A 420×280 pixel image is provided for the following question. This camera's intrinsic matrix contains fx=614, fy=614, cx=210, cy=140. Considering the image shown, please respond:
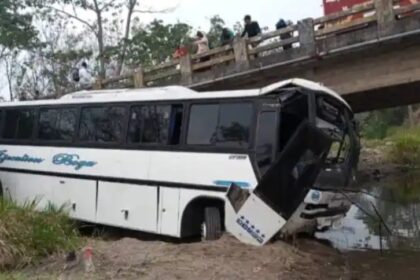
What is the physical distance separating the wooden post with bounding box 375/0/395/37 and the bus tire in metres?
6.37

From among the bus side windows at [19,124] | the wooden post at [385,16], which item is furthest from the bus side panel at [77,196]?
the wooden post at [385,16]

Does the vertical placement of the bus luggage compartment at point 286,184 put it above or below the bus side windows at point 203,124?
below

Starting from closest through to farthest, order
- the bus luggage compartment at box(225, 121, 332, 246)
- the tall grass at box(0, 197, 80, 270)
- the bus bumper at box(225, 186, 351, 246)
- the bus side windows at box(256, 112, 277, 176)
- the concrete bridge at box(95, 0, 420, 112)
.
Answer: the tall grass at box(0, 197, 80, 270) < the bus luggage compartment at box(225, 121, 332, 246) < the bus bumper at box(225, 186, 351, 246) < the bus side windows at box(256, 112, 277, 176) < the concrete bridge at box(95, 0, 420, 112)

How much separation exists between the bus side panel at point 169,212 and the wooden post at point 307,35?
6.10 meters

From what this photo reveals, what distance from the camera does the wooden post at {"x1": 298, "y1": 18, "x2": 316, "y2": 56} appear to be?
14648 millimetres

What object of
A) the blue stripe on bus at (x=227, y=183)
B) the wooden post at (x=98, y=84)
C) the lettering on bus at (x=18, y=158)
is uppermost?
the wooden post at (x=98, y=84)

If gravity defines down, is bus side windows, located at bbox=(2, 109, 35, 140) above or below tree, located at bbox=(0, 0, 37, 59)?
below

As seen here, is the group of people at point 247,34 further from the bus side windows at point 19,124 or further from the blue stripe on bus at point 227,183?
Result: the blue stripe on bus at point 227,183

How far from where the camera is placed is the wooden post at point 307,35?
14.6 m

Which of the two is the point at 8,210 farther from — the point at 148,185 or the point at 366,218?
the point at 366,218

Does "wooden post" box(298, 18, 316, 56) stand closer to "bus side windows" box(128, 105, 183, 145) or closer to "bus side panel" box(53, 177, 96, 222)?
"bus side windows" box(128, 105, 183, 145)

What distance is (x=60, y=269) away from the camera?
23.6ft

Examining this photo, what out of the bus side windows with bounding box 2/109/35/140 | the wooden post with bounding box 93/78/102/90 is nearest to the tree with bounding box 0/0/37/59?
the wooden post with bounding box 93/78/102/90

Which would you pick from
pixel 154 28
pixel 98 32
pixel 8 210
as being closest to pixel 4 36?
pixel 98 32
